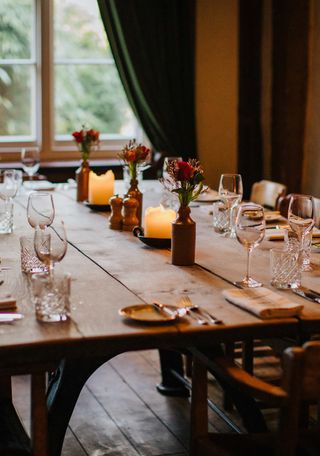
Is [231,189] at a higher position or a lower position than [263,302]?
higher

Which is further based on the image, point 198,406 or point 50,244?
point 50,244

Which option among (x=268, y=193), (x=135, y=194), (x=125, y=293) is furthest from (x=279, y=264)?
(x=268, y=193)

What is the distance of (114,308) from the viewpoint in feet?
7.86

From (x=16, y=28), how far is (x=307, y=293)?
4151mm

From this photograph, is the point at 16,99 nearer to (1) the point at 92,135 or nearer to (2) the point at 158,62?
(2) the point at 158,62

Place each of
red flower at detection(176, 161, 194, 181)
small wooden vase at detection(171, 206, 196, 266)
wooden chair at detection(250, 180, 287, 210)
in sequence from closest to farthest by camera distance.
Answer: red flower at detection(176, 161, 194, 181) < small wooden vase at detection(171, 206, 196, 266) < wooden chair at detection(250, 180, 287, 210)

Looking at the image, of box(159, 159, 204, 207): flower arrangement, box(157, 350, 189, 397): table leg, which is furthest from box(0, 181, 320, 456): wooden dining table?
box(157, 350, 189, 397): table leg

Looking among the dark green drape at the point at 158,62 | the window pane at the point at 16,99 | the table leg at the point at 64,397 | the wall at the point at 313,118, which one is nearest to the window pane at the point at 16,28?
the window pane at the point at 16,99

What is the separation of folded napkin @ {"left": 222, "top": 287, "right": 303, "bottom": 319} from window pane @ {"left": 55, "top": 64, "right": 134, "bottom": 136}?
4.07m

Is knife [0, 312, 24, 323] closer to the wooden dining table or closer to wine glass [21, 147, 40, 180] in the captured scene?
the wooden dining table

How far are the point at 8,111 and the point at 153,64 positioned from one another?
110 cm

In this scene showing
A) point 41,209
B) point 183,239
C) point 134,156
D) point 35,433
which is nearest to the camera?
point 35,433

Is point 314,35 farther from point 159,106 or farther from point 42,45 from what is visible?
point 42,45

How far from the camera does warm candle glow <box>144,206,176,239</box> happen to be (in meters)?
3.22
